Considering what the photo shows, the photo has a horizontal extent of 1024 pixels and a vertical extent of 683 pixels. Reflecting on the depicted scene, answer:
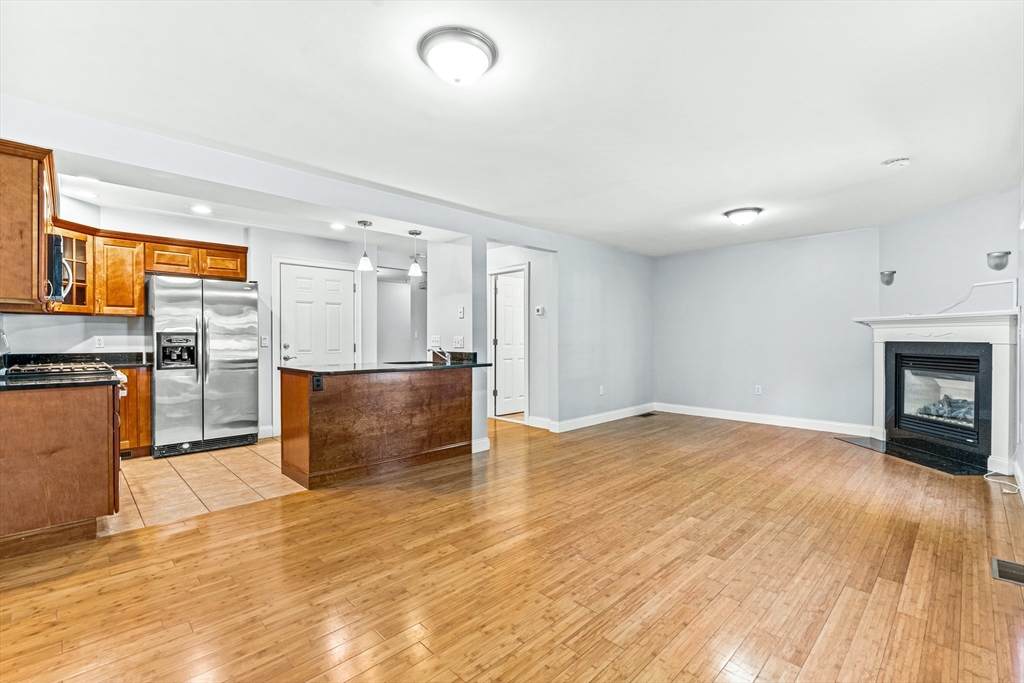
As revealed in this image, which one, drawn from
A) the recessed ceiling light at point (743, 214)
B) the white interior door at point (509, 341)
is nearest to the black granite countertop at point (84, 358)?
the white interior door at point (509, 341)

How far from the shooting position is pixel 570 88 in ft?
7.97

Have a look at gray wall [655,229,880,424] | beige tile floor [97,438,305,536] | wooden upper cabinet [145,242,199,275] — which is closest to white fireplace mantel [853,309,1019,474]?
gray wall [655,229,880,424]

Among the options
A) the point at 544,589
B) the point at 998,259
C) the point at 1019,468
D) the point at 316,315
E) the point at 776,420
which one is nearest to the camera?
the point at 544,589

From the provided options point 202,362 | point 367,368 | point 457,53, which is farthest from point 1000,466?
point 202,362

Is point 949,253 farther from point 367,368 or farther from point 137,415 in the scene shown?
point 137,415

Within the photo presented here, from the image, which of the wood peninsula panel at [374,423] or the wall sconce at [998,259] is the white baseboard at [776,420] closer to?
the wall sconce at [998,259]

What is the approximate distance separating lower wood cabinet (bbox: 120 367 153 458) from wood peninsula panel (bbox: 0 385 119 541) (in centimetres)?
221

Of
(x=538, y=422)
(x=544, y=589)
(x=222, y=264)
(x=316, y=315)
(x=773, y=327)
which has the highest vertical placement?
(x=222, y=264)

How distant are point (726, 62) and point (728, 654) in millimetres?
2507

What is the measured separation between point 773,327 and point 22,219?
7126mm

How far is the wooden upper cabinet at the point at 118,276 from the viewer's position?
4.53m

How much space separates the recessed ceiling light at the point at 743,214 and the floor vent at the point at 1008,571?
323 cm

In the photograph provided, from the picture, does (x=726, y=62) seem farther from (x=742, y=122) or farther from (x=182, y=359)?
(x=182, y=359)

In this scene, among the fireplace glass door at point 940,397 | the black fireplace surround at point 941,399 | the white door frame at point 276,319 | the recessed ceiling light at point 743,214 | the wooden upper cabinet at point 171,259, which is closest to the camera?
the black fireplace surround at point 941,399
